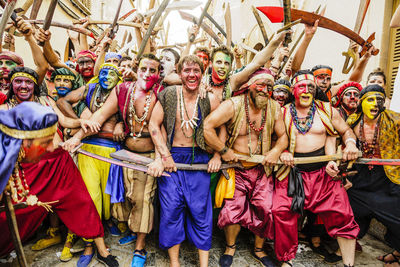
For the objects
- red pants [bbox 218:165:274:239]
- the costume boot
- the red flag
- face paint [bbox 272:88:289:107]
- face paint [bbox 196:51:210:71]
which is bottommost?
the costume boot

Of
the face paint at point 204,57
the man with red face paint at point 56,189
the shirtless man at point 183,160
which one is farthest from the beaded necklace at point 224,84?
the man with red face paint at point 56,189

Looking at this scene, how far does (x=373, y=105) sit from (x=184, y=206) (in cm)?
272

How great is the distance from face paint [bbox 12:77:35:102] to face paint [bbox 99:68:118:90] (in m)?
0.82

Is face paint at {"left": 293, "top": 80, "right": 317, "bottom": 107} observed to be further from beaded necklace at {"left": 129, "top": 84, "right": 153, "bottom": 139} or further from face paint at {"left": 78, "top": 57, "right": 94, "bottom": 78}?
face paint at {"left": 78, "top": 57, "right": 94, "bottom": 78}

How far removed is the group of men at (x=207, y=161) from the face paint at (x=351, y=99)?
0.68 metres

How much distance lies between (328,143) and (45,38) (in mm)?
3834

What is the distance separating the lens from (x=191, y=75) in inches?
99.9

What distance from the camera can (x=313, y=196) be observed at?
110 inches

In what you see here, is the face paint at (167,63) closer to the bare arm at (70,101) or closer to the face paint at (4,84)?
the bare arm at (70,101)

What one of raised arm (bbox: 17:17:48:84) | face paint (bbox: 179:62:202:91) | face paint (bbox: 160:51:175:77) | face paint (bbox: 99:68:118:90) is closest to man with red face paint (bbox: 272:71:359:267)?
face paint (bbox: 179:62:202:91)

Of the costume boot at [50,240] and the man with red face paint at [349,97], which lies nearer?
the costume boot at [50,240]

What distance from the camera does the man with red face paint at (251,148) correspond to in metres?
2.68

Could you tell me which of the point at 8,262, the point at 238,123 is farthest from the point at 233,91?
the point at 8,262

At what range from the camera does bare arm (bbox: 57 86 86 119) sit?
3.14 metres
